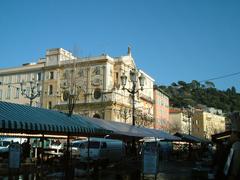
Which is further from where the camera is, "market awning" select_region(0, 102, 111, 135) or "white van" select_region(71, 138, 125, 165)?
"white van" select_region(71, 138, 125, 165)

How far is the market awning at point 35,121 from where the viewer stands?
1302cm

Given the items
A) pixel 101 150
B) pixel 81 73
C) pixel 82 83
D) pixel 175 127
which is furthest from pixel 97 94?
pixel 175 127

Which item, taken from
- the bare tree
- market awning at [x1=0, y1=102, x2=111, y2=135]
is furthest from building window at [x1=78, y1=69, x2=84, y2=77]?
market awning at [x1=0, y1=102, x2=111, y2=135]

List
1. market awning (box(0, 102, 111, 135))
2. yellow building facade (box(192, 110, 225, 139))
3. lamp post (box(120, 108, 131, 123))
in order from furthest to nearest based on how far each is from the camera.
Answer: yellow building facade (box(192, 110, 225, 139)), lamp post (box(120, 108, 131, 123)), market awning (box(0, 102, 111, 135))

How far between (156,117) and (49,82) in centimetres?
3285

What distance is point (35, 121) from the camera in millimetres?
14344

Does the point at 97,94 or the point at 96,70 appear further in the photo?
the point at 96,70

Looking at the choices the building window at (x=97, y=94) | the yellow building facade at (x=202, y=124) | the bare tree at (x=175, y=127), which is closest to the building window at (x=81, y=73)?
the building window at (x=97, y=94)

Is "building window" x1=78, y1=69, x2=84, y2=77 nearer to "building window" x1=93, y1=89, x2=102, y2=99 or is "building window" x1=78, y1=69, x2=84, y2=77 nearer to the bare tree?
"building window" x1=93, y1=89, x2=102, y2=99

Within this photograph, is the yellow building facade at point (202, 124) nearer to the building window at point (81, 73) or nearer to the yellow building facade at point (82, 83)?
the yellow building facade at point (82, 83)

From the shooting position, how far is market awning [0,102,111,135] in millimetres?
13023

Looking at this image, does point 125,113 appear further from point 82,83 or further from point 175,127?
point 175,127

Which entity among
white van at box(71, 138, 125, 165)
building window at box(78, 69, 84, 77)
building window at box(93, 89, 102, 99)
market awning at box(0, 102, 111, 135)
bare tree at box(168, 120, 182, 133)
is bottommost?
white van at box(71, 138, 125, 165)

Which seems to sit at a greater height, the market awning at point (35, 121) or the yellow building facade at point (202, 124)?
the yellow building facade at point (202, 124)
